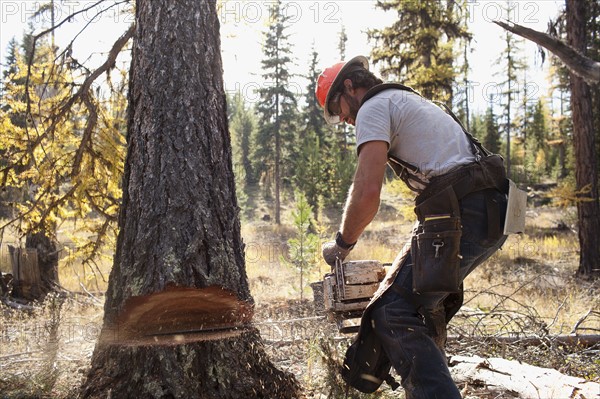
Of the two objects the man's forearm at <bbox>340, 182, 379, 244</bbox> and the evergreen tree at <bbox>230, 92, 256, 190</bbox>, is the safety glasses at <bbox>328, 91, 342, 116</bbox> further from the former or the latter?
the evergreen tree at <bbox>230, 92, 256, 190</bbox>

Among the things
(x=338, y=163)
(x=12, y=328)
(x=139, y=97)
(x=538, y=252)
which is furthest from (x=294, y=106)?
(x=139, y=97)

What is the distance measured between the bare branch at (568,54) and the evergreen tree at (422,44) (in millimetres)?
10328

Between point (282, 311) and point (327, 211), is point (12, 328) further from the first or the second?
point (327, 211)

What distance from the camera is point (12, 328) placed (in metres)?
6.07

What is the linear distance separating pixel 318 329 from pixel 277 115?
93.6ft

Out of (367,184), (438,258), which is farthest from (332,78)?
(438,258)

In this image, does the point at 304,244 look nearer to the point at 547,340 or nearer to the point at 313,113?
the point at 547,340

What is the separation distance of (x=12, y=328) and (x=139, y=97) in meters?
4.54

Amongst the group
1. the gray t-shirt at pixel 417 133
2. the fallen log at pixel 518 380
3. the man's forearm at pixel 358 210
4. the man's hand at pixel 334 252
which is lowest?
the fallen log at pixel 518 380

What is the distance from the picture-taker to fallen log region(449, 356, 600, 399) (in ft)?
9.59

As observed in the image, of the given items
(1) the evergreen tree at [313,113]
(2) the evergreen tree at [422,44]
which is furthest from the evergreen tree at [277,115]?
(2) the evergreen tree at [422,44]

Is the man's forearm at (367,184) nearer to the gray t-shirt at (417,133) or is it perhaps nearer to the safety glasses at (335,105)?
the gray t-shirt at (417,133)

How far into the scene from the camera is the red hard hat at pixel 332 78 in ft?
9.69

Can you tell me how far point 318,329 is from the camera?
3768 mm
